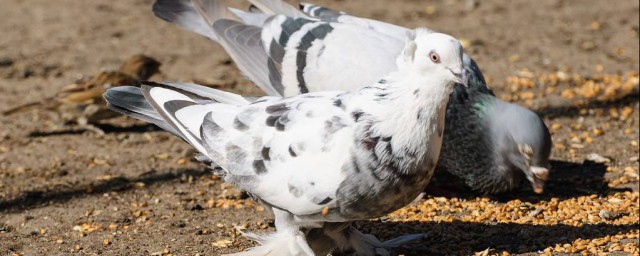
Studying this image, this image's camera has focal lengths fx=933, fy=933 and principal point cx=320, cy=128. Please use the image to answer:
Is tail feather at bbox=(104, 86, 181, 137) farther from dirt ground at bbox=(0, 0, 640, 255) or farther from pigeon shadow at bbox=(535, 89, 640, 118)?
pigeon shadow at bbox=(535, 89, 640, 118)

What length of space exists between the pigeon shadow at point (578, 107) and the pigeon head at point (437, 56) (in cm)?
314

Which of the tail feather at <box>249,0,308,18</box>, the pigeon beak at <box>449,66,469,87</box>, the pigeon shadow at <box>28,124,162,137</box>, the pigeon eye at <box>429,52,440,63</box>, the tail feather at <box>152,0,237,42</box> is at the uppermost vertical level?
the pigeon eye at <box>429,52,440,63</box>

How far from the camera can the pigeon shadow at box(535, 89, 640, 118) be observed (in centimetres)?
650

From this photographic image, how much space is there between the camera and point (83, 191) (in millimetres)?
5348

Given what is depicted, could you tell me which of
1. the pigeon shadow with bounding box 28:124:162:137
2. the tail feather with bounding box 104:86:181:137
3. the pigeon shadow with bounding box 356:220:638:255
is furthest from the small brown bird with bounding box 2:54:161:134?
the pigeon shadow with bounding box 356:220:638:255

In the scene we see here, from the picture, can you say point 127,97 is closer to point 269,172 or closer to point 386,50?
point 269,172

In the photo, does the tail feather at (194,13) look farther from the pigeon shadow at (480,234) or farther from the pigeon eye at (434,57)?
the pigeon eye at (434,57)

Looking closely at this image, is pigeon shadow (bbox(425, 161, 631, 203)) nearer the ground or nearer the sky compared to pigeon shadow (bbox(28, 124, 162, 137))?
nearer the sky

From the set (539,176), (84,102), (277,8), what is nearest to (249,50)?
(277,8)

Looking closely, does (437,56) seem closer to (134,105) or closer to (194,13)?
(134,105)

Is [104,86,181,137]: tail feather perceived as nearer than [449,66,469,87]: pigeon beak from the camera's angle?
No

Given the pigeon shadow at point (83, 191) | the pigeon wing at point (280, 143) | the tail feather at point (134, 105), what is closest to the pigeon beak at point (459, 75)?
the pigeon wing at point (280, 143)

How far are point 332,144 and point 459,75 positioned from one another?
0.59 m

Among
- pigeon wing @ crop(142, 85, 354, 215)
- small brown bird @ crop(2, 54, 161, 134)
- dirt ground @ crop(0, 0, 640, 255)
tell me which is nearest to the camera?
pigeon wing @ crop(142, 85, 354, 215)
